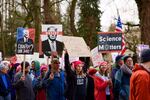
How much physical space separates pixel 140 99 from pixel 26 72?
285 inches

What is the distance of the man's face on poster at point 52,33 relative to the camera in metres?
14.6

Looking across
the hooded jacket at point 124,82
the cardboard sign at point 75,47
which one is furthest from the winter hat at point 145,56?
the cardboard sign at point 75,47

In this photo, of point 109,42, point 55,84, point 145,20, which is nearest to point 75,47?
point 109,42

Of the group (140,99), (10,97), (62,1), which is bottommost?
(10,97)

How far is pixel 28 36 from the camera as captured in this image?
1556cm

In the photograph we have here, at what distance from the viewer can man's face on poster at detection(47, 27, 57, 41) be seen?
1457 cm

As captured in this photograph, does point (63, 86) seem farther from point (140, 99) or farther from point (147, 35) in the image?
point (147, 35)

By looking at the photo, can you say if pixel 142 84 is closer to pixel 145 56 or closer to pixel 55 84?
pixel 145 56

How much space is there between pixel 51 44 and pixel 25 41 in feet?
3.89

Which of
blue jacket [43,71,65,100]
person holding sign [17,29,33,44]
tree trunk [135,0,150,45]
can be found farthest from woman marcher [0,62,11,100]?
tree trunk [135,0,150,45]

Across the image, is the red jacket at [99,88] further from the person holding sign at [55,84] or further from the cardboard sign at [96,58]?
the cardboard sign at [96,58]

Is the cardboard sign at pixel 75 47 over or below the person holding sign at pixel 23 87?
over

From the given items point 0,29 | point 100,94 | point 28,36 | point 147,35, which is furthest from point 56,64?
point 0,29

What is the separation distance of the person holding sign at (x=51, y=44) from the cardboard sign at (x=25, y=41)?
0.67 m
